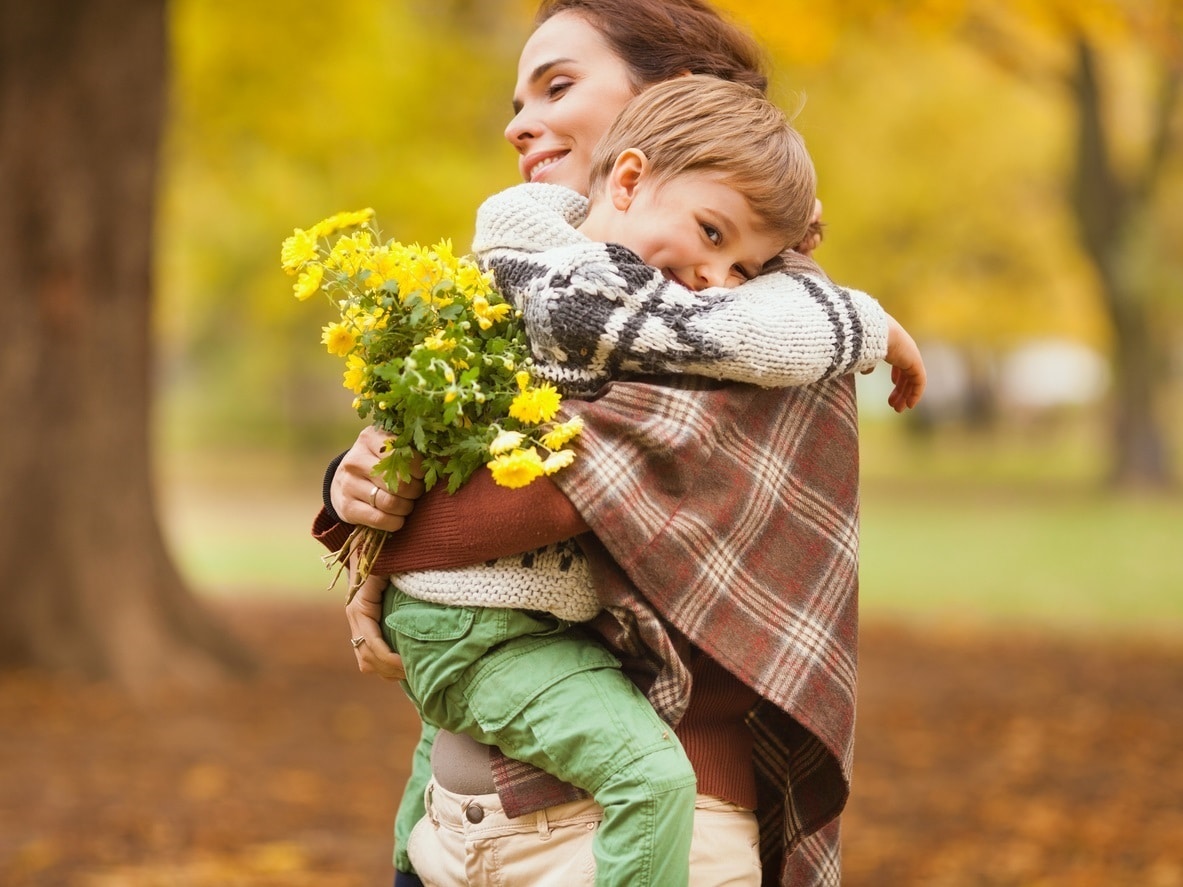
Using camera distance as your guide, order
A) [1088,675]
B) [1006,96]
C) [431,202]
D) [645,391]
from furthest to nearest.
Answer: [1006,96] < [431,202] < [1088,675] < [645,391]

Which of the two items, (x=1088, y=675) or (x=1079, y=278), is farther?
(x=1079, y=278)

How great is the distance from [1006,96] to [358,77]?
1336 centimetres

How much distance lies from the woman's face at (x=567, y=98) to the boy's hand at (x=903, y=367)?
0.54 metres

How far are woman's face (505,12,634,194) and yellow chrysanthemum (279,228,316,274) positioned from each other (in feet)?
1.47

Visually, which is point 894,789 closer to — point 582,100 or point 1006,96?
point 582,100

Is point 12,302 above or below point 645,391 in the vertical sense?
below

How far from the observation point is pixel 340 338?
2.09 m

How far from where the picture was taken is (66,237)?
7.57 metres

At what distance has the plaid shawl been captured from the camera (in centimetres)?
196

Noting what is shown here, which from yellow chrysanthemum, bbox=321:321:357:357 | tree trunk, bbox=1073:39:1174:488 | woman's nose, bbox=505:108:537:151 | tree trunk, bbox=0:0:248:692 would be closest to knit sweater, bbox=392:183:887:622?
yellow chrysanthemum, bbox=321:321:357:357

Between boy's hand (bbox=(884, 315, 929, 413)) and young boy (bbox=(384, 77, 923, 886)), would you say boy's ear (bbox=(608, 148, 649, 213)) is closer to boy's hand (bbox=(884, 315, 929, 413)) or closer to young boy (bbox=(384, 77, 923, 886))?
young boy (bbox=(384, 77, 923, 886))

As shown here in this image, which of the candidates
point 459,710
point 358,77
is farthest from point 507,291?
point 358,77

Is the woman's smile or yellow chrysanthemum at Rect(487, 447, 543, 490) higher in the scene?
the woman's smile

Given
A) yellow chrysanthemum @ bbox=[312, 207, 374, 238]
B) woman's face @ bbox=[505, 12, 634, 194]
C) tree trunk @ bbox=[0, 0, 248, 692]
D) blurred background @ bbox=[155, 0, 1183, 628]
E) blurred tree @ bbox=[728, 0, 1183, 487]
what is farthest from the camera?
blurred tree @ bbox=[728, 0, 1183, 487]
